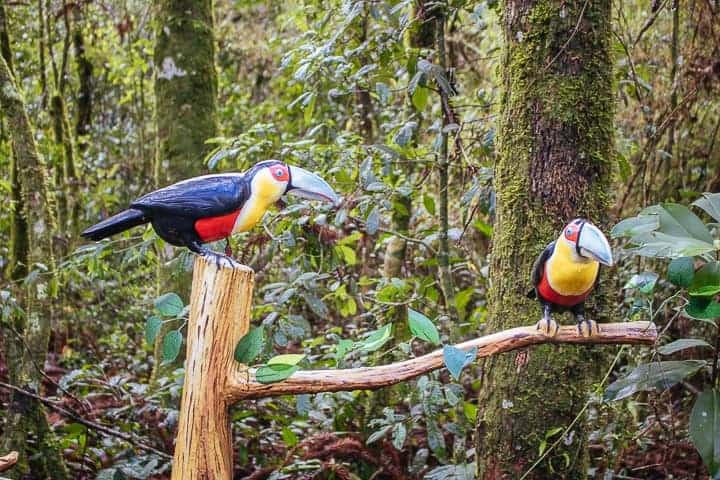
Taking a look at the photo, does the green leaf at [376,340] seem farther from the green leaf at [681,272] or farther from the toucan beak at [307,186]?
the green leaf at [681,272]

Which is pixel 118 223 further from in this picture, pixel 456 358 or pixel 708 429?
A: pixel 708 429

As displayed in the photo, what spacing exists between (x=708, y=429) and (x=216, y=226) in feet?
4.64

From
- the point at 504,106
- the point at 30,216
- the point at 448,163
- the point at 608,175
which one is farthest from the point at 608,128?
the point at 30,216

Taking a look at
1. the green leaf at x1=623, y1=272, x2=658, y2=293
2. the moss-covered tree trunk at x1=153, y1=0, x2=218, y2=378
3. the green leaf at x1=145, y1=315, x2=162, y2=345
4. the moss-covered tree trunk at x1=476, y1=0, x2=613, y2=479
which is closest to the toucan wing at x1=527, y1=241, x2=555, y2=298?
the green leaf at x1=623, y1=272, x2=658, y2=293

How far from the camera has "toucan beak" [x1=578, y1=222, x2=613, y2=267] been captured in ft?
5.21

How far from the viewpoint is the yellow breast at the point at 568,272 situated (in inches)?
67.8

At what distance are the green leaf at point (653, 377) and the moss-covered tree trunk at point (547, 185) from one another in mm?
271

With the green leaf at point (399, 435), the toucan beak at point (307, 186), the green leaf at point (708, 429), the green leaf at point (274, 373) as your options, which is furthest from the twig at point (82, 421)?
the green leaf at point (708, 429)

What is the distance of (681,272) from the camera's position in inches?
72.1

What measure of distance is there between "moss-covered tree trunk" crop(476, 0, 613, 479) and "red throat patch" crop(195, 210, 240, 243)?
107cm

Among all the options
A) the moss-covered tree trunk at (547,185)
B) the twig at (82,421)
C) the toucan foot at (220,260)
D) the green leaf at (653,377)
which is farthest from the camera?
the twig at (82,421)

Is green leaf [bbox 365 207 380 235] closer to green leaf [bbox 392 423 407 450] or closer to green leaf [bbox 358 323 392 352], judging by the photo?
green leaf [bbox 392 423 407 450]

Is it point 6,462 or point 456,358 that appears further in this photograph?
point 6,462

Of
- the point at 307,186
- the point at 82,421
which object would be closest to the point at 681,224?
the point at 307,186
